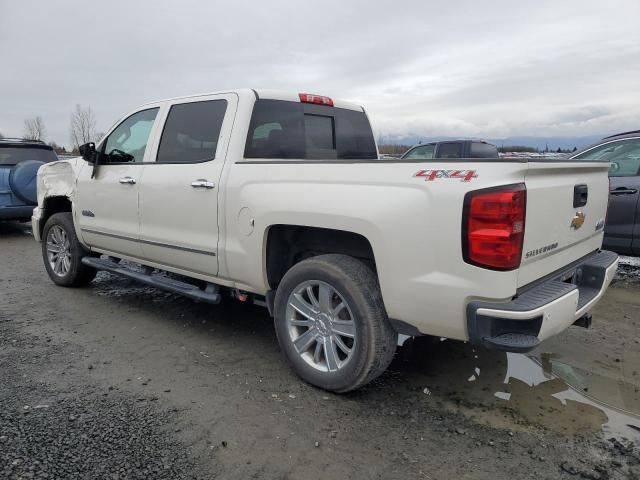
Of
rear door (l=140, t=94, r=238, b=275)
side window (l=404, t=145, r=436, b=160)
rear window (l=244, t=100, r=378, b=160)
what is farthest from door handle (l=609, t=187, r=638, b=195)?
side window (l=404, t=145, r=436, b=160)

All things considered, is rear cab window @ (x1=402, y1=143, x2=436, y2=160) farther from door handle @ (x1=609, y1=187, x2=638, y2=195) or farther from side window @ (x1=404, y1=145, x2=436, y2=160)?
door handle @ (x1=609, y1=187, x2=638, y2=195)

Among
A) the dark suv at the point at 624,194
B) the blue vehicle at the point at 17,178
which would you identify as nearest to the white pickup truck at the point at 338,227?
the dark suv at the point at 624,194

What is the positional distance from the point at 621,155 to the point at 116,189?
5598 millimetres

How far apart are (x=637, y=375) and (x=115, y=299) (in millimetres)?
4812

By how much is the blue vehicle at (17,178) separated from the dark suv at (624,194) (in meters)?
8.79

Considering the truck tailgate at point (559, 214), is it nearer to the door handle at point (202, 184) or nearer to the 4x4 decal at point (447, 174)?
the 4x4 decal at point (447, 174)

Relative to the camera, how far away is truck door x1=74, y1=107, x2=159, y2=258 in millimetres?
4543

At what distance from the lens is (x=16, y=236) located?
982 cm

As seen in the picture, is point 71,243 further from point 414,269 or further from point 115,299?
point 414,269

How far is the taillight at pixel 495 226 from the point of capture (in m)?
2.42

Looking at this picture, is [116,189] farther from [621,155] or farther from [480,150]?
[480,150]

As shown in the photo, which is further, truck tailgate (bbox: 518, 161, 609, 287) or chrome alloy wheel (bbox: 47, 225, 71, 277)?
chrome alloy wheel (bbox: 47, 225, 71, 277)

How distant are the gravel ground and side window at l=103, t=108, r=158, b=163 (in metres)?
1.56

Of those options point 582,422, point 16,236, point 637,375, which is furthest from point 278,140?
point 16,236
